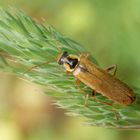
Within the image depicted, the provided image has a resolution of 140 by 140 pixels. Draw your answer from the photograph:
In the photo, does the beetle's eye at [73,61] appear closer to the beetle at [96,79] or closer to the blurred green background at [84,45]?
the beetle at [96,79]

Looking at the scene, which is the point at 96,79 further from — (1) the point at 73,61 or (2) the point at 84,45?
(2) the point at 84,45

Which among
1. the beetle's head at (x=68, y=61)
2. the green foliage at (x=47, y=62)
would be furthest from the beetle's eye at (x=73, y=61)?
the green foliage at (x=47, y=62)

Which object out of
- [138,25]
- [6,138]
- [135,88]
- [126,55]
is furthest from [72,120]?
[135,88]

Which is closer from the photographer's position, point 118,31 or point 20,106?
point 118,31

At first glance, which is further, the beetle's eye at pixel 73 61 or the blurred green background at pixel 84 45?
the blurred green background at pixel 84 45

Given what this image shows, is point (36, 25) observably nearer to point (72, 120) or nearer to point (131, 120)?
point (131, 120)

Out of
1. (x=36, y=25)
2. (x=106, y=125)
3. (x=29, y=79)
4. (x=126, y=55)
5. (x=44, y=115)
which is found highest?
(x=126, y=55)
